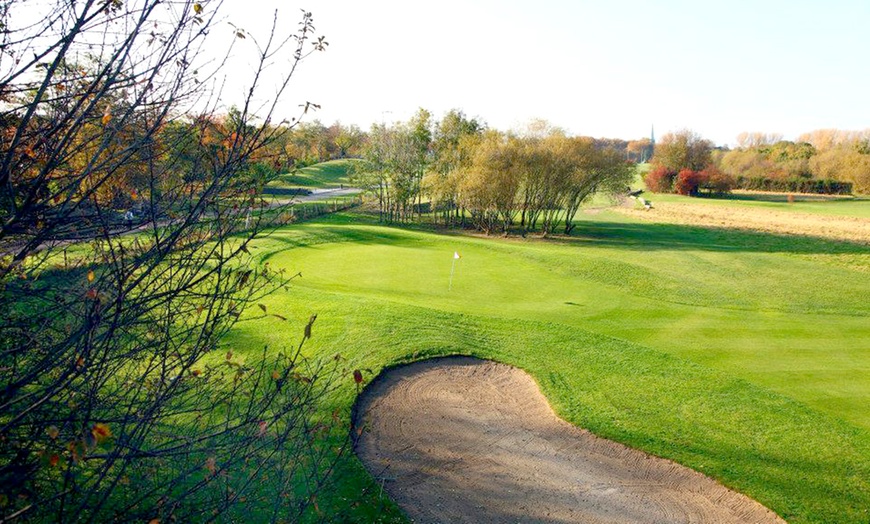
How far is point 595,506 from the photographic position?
8984mm

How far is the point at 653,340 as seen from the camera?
52.1ft

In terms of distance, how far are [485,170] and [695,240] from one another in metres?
16.6

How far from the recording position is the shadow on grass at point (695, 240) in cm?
3753

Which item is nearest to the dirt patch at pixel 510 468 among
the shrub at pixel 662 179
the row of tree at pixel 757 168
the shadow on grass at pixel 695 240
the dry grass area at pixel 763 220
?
the shadow on grass at pixel 695 240

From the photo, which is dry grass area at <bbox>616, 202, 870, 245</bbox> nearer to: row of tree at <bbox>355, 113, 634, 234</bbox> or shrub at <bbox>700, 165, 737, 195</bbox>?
row of tree at <bbox>355, 113, 634, 234</bbox>

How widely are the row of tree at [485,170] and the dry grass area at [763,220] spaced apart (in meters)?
13.1

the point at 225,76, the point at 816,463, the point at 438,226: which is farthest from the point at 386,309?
the point at 438,226

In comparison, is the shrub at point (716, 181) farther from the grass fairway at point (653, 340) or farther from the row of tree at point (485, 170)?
the grass fairway at point (653, 340)

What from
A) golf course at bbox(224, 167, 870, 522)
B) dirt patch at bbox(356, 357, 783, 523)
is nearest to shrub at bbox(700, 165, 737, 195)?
golf course at bbox(224, 167, 870, 522)

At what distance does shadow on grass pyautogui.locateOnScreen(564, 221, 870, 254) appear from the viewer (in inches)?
1477

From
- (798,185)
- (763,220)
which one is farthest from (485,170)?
(798,185)

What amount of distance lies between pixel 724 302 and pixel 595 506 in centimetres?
1458

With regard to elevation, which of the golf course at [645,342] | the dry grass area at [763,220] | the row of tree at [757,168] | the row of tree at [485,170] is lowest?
the golf course at [645,342]

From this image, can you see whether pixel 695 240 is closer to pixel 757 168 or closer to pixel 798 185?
pixel 798 185
